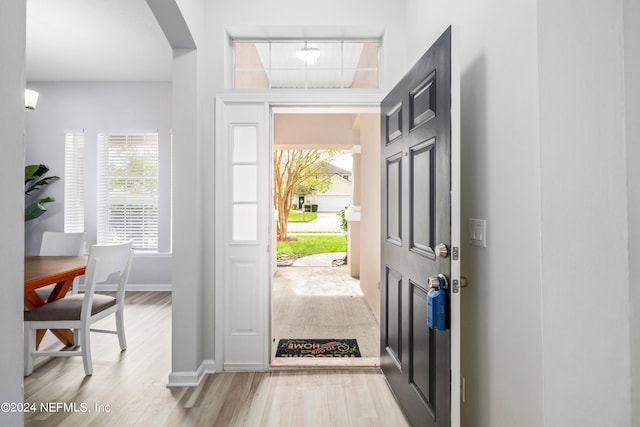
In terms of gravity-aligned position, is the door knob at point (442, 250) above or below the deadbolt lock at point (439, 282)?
above

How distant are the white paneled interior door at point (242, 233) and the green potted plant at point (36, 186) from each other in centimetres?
386

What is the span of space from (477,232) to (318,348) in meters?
2.04

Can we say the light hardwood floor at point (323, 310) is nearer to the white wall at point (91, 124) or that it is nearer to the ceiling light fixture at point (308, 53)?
the white wall at point (91, 124)

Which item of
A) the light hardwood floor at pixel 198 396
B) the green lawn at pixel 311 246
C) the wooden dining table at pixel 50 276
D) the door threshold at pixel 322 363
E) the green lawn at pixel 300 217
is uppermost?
the green lawn at pixel 300 217

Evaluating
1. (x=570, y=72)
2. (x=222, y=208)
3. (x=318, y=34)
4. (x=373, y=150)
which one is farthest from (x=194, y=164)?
(x=373, y=150)

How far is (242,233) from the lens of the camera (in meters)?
2.96

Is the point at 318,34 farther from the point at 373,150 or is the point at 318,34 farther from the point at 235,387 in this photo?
the point at 235,387

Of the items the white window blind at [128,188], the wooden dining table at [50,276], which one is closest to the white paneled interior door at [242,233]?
the wooden dining table at [50,276]

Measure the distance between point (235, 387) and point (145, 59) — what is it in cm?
405

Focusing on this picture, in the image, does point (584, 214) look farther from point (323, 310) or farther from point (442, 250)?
point (323, 310)

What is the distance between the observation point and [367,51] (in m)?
3.14

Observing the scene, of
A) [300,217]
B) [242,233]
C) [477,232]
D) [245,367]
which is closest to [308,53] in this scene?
[242,233]

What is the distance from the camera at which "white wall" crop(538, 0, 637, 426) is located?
1.21 metres

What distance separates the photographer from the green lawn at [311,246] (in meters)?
9.82
